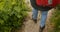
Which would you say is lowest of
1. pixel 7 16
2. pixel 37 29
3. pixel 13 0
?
pixel 37 29

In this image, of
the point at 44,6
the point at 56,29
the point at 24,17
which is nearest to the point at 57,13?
the point at 56,29

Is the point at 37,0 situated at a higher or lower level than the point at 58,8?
higher

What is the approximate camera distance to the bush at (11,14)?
9.06 feet

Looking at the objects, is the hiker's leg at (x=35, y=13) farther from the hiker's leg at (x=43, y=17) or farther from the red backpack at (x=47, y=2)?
the red backpack at (x=47, y=2)

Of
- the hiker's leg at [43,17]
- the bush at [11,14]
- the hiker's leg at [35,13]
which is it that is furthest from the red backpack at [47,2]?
the bush at [11,14]

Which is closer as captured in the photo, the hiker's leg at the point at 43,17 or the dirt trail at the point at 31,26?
the hiker's leg at the point at 43,17

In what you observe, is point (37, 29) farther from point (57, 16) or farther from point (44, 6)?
point (44, 6)

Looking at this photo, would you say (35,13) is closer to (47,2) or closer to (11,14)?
(11,14)

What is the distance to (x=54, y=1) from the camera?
2195 millimetres

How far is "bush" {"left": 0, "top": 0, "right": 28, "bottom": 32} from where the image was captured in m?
2.76

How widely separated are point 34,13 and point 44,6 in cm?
56

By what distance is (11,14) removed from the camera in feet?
9.30

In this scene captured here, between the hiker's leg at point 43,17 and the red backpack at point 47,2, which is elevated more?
the red backpack at point 47,2

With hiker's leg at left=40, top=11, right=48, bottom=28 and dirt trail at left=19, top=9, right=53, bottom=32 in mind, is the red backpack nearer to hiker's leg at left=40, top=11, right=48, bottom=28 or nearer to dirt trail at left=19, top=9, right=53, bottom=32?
hiker's leg at left=40, top=11, right=48, bottom=28
